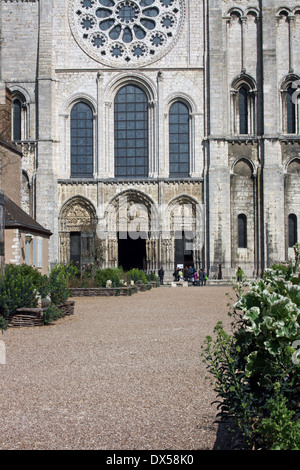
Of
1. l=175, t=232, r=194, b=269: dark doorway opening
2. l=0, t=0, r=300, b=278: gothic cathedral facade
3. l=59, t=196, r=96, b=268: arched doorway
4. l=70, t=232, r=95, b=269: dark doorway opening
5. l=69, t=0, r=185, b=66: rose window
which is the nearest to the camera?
l=0, t=0, r=300, b=278: gothic cathedral facade

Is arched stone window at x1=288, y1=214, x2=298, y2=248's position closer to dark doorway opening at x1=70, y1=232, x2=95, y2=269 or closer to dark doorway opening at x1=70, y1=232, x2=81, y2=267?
dark doorway opening at x1=70, y1=232, x2=95, y2=269

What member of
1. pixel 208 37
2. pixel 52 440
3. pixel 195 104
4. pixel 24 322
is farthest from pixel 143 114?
pixel 52 440

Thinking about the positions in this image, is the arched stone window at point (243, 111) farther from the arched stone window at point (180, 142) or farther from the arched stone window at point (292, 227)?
the arched stone window at point (292, 227)

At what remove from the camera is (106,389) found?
648cm

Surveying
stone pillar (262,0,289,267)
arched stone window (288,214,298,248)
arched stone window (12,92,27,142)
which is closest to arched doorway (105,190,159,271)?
stone pillar (262,0,289,267)

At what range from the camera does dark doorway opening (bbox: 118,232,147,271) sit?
118 ft

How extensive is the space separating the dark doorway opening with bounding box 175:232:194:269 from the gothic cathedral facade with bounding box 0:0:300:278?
54 millimetres

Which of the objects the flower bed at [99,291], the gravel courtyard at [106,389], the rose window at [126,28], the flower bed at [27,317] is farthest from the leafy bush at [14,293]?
the rose window at [126,28]

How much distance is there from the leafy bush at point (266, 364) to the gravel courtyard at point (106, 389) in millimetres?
641

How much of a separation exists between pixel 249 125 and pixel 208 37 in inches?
204

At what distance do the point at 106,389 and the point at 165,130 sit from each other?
90.5 ft

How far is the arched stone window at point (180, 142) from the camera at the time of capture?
3316cm

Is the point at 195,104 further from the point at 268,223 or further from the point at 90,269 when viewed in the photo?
the point at 90,269
